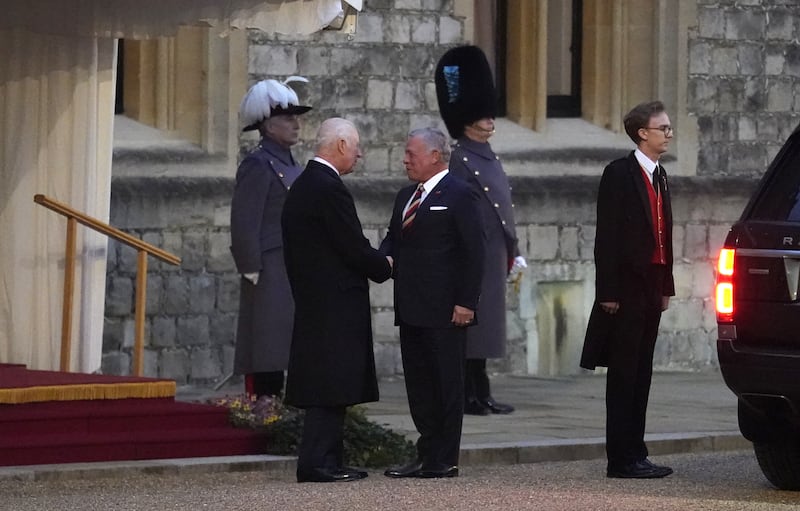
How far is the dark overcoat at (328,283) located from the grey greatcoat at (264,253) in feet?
7.43

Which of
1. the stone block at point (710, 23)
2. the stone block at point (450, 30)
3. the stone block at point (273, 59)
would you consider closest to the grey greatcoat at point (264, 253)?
the stone block at point (273, 59)

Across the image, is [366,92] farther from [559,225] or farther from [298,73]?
[559,225]

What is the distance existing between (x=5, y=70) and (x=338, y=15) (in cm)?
185

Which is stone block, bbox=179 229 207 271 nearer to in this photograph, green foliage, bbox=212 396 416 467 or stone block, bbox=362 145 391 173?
stone block, bbox=362 145 391 173

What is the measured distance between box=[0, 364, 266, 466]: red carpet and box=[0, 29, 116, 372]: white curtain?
91 centimetres

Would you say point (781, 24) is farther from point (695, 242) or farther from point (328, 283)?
point (328, 283)

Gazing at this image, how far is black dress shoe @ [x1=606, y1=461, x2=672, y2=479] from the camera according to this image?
1063 cm

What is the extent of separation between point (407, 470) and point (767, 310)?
200 cm

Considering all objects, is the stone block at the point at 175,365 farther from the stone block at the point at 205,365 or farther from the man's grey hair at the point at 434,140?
the man's grey hair at the point at 434,140

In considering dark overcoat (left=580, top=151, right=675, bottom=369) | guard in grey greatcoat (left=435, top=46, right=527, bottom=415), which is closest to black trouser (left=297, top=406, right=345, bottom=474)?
dark overcoat (left=580, top=151, right=675, bottom=369)

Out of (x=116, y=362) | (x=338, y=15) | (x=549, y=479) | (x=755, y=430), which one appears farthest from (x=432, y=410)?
(x=116, y=362)

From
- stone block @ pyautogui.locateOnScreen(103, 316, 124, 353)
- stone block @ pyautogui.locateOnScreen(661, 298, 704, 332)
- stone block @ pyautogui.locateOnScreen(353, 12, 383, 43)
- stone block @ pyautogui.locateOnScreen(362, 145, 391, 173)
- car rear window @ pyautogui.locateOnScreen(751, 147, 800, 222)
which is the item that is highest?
stone block @ pyautogui.locateOnScreen(353, 12, 383, 43)

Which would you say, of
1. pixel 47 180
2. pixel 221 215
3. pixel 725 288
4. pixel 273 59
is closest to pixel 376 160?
pixel 273 59

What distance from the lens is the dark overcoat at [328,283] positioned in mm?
10273
